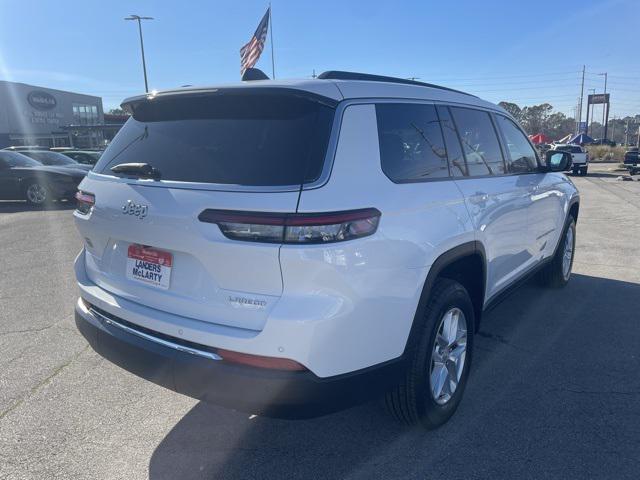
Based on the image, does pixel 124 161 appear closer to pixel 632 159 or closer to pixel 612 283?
pixel 612 283

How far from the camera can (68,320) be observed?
15.5 feet

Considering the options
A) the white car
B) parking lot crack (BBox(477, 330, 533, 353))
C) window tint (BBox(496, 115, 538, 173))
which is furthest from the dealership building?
the white car

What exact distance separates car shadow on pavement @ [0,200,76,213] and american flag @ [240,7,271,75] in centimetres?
679

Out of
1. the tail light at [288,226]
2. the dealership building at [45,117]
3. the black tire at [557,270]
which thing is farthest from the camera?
the dealership building at [45,117]

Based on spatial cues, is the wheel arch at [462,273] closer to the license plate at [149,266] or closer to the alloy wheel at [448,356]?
the alloy wheel at [448,356]

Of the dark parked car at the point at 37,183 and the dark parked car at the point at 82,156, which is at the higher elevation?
the dark parked car at the point at 82,156

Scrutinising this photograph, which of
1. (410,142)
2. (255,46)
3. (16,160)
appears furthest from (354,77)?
(255,46)

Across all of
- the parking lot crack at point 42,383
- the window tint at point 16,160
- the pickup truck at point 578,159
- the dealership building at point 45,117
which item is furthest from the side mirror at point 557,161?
the dealership building at point 45,117

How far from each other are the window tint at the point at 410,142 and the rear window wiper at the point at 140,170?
1143 millimetres

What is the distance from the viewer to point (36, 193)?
43.5 feet

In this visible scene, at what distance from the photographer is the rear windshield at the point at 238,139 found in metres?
2.28

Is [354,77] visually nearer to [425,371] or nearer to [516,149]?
[425,371]

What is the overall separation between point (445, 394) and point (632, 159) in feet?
95.6

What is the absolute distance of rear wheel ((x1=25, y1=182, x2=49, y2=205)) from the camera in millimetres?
13234
